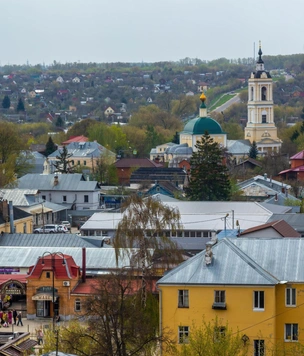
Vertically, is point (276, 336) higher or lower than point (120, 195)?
lower

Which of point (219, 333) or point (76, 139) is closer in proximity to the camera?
point (219, 333)

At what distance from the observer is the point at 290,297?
30609 millimetres

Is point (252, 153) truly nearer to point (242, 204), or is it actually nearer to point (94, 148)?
point (94, 148)

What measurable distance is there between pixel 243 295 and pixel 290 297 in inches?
41.6

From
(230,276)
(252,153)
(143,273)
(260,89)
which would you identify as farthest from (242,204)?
(260,89)

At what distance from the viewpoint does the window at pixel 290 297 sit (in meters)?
30.6

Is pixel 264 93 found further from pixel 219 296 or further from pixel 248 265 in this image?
pixel 219 296

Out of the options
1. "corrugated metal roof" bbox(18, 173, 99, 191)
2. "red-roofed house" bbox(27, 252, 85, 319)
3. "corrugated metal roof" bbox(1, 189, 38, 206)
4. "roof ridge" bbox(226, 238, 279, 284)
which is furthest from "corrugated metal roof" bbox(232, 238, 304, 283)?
"corrugated metal roof" bbox(18, 173, 99, 191)

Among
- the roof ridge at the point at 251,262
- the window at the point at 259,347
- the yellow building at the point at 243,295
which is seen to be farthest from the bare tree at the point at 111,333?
the roof ridge at the point at 251,262

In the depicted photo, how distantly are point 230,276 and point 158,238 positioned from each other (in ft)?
24.5

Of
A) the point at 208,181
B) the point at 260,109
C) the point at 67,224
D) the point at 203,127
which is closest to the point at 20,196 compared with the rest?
the point at 67,224

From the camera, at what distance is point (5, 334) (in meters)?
35.6

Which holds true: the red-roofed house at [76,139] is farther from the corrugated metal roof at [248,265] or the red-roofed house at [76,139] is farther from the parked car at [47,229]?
the corrugated metal roof at [248,265]

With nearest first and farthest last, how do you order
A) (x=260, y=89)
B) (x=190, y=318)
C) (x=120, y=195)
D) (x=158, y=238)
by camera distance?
(x=190, y=318)
(x=158, y=238)
(x=120, y=195)
(x=260, y=89)
